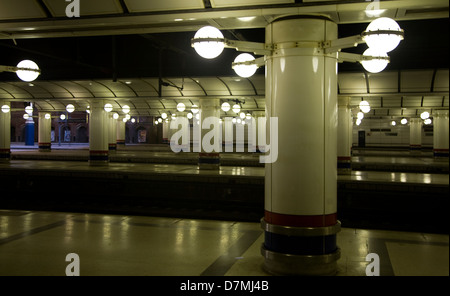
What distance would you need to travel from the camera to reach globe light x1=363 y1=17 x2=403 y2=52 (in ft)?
14.3

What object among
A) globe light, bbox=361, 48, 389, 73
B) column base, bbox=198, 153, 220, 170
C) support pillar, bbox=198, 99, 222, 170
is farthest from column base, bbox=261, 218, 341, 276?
column base, bbox=198, 153, 220, 170

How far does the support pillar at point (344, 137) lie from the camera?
17688mm

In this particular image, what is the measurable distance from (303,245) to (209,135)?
15.0m

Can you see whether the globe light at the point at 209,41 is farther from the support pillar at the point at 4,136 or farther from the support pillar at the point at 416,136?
the support pillar at the point at 416,136

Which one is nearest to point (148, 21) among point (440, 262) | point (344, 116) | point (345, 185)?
point (440, 262)

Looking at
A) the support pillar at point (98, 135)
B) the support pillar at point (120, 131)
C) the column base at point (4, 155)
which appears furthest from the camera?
the support pillar at point (120, 131)

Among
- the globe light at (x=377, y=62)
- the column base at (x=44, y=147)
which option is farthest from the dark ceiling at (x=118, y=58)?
the column base at (x=44, y=147)

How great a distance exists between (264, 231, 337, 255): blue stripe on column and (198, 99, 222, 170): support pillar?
1438cm

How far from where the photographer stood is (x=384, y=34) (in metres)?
4.37

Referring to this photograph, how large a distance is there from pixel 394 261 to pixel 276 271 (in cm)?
185

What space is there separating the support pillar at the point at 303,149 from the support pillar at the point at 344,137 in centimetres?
1288
